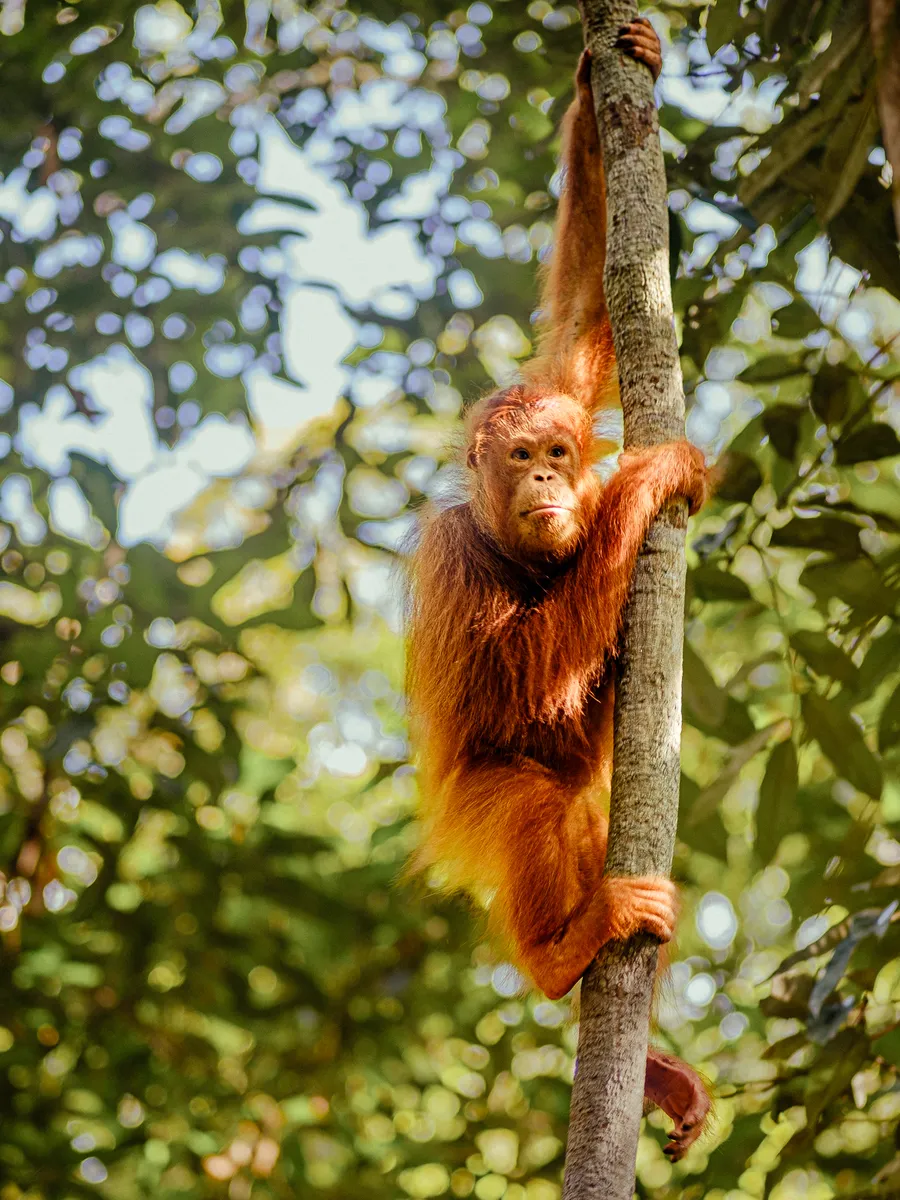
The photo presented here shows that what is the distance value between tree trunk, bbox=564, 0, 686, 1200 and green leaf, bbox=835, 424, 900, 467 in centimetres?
83

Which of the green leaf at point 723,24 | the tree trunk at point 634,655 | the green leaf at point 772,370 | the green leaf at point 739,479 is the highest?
the green leaf at point 723,24

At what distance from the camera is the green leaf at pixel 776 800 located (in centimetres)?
324

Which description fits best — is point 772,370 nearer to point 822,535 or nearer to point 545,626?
point 822,535

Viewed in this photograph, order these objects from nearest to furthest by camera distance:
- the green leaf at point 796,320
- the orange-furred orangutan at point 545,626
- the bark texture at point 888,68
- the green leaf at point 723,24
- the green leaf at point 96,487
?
the bark texture at point 888,68
the orange-furred orangutan at point 545,626
the green leaf at point 723,24
the green leaf at point 796,320
the green leaf at point 96,487

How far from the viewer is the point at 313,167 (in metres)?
5.23

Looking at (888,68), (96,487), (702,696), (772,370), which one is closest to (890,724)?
(702,696)

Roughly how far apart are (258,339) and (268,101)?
1.19 metres

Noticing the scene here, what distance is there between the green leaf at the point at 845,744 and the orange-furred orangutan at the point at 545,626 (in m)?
0.55

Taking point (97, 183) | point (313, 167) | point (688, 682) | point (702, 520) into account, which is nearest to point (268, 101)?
point (313, 167)

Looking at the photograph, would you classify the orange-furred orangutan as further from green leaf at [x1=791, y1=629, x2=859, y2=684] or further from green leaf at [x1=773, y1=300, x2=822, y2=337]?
green leaf at [x1=773, y1=300, x2=822, y2=337]

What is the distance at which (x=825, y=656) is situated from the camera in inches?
125

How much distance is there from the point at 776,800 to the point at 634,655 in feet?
3.76

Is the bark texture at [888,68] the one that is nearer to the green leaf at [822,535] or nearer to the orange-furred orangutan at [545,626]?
the orange-furred orangutan at [545,626]

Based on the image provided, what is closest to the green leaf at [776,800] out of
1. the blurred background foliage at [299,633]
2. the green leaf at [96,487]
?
the blurred background foliage at [299,633]
